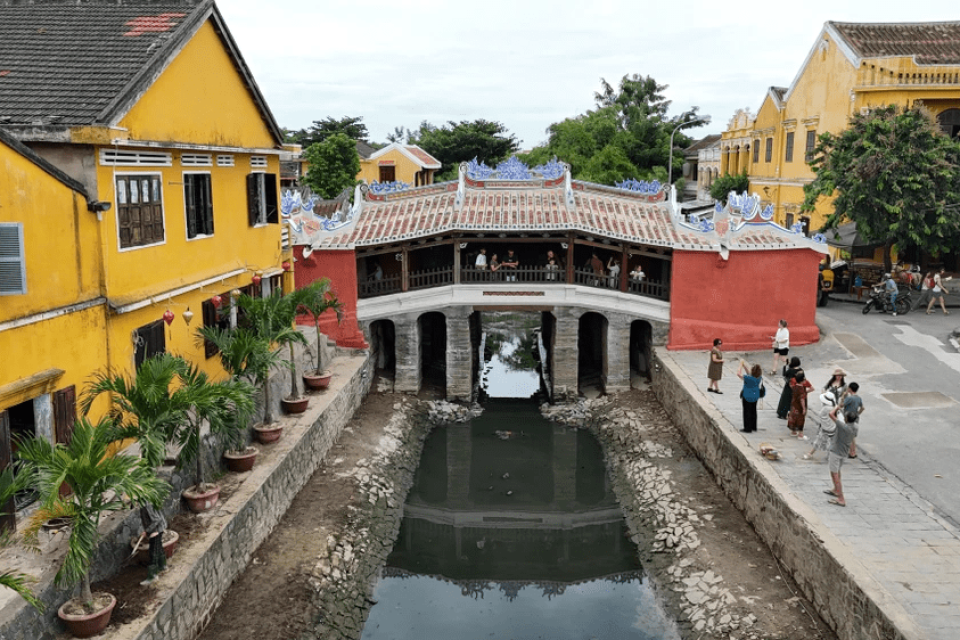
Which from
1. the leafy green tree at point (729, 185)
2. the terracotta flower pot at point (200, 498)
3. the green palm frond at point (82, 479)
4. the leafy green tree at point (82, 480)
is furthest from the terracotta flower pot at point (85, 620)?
the leafy green tree at point (729, 185)

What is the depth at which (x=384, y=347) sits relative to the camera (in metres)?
25.2

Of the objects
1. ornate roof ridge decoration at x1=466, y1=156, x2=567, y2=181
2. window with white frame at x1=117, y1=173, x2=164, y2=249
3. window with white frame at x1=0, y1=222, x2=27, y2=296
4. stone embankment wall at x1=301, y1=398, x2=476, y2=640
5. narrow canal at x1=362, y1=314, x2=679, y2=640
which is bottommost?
narrow canal at x1=362, y1=314, x2=679, y2=640

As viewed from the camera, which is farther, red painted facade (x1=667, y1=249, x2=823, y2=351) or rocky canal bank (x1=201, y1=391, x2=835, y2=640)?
red painted facade (x1=667, y1=249, x2=823, y2=351)

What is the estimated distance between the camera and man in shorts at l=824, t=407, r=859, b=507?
38.8ft

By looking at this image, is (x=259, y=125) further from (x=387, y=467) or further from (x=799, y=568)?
(x=799, y=568)

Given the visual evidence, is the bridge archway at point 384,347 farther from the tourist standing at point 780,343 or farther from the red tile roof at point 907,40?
the red tile roof at point 907,40

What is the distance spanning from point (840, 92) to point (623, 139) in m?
20.2

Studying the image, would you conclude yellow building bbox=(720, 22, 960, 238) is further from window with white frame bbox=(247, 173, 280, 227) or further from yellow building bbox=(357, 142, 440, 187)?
yellow building bbox=(357, 142, 440, 187)

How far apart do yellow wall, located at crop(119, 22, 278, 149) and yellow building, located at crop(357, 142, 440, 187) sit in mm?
34592

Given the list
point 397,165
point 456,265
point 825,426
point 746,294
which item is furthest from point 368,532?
point 397,165

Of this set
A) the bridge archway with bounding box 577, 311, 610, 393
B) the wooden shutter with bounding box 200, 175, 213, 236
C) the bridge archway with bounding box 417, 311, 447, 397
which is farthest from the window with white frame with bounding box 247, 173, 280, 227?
the bridge archway with bounding box 577, 311, 610, 393

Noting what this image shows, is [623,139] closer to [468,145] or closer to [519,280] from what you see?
[468,145]

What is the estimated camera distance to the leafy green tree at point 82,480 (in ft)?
27.1

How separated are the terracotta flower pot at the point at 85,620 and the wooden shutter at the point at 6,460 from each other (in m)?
1.29
